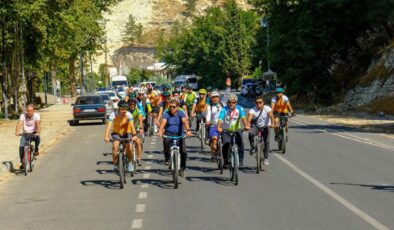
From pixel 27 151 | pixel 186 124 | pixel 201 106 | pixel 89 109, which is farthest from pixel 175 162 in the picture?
pixel 89 109

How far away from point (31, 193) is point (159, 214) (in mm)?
4105

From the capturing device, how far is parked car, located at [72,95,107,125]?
3703cm

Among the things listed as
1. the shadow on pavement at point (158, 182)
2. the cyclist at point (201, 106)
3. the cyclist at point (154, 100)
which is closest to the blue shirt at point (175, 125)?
the shadow on pavement at point (158, 182)

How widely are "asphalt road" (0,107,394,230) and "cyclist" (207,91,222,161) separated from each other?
588mm

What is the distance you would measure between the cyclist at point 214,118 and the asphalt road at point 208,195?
0.59 meters

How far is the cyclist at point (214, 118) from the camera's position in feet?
52.7

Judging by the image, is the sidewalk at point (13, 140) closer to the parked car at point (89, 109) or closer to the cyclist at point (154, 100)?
the parked car at point (89, 109)

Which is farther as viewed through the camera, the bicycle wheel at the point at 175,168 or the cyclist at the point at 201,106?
the cyclist at the point at 201,106

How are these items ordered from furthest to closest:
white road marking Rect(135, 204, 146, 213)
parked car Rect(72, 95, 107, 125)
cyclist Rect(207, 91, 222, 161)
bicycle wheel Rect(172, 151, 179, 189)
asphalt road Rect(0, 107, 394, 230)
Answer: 1. parked car Rect(72, 95, 107, 125)
2. cyclist Rect(207, 91, 222, 161)
3. bicycle wheel Rect(172, 151, 179, 189)
4. white road marking Rect(135, 204, 146, 213)
5. asphalt road Rect(0, 107, 394, 230)

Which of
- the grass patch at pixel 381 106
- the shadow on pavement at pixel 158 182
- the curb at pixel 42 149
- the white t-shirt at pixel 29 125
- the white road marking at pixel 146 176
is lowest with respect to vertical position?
the curb at pixel 42 149

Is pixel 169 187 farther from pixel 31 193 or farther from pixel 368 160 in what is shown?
pixel 368 160

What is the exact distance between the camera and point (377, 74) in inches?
1938

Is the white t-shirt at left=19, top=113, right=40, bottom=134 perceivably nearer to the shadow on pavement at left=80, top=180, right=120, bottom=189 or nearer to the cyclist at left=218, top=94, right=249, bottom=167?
the shadow on pavement at left=80, top=180, right=120, bottom=189

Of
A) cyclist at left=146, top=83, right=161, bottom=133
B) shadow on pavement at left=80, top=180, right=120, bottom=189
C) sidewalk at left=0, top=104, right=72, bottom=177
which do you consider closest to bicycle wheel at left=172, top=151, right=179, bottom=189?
shadow on pavement at left=80, top=180, right=120, bottom=189
